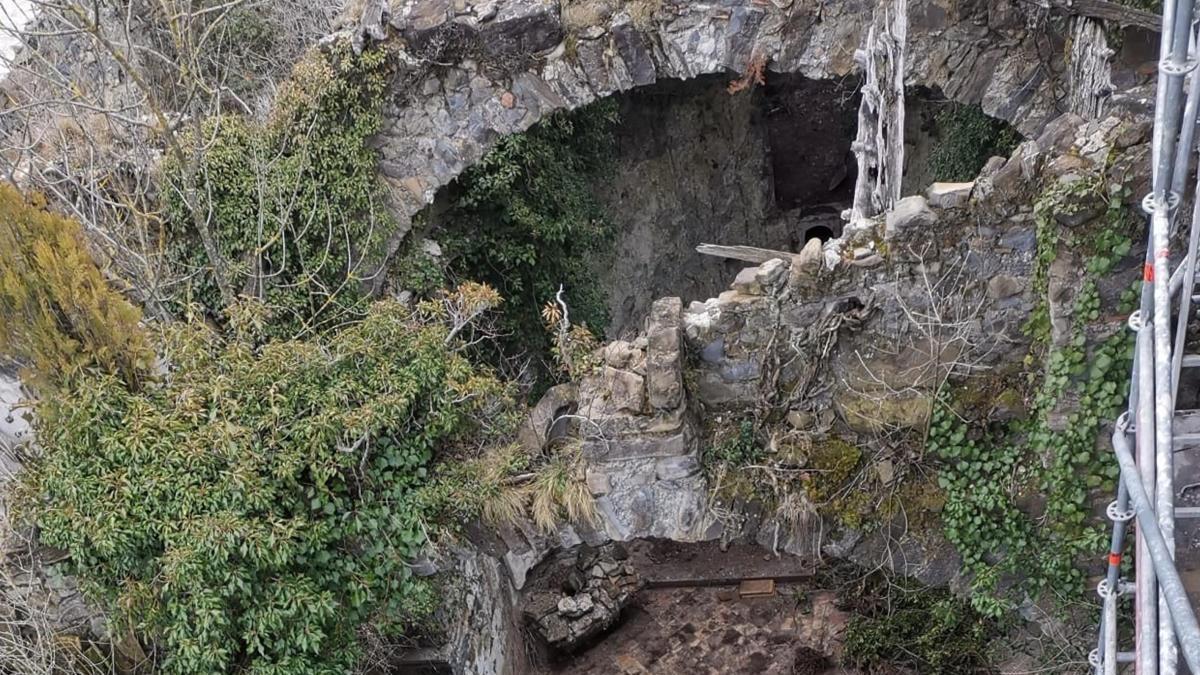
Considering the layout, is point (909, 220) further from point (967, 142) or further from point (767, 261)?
point (967, 142)

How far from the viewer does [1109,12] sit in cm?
617

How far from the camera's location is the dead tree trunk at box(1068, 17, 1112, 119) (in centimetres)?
611

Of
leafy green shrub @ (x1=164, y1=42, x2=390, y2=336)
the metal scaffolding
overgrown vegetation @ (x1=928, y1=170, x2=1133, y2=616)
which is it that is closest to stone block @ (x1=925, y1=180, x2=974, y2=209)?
overgrown vegetation @ (x1=928, y1=170, x2=1133, y2=616)

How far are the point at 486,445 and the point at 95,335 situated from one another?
2.65 metres

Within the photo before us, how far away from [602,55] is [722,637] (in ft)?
20.3

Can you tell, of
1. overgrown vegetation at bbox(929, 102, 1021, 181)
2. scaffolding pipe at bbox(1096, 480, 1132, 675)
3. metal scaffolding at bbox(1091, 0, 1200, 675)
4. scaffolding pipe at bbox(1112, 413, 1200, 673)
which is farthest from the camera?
overgrown vegetation at bbox(929, 102, 1021, 181)

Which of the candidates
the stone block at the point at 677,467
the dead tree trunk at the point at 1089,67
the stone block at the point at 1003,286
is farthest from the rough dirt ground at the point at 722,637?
the dead tree trunk at the point at 1089,67

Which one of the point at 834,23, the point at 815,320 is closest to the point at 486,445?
the point at 815,320

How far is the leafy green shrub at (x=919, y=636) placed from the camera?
6.80 metres

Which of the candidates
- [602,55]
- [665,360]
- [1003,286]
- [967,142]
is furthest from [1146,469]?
[967,142]

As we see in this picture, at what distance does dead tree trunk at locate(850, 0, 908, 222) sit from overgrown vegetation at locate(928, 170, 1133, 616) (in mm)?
1430

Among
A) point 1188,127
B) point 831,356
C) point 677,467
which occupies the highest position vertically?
point 1188,127

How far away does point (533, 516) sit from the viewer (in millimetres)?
5844

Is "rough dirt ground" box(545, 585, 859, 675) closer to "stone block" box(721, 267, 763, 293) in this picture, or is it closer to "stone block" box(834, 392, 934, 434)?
"stone block" box(834, 392, 934, 434)
